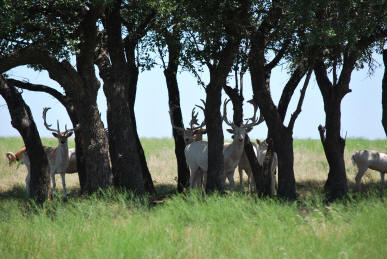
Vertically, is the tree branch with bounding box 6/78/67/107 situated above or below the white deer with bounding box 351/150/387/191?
above

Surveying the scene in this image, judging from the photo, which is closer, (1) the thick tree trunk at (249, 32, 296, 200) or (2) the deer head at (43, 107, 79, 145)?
(1) the thick tree trunk at (249, 32, 296, 200)

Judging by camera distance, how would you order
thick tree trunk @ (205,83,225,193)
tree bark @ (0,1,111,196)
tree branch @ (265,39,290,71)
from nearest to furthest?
tree bark @ (0,1,111,196) → thick tree trunk @ (205,83,225,193) → tree branch @ (265,39,290,71)

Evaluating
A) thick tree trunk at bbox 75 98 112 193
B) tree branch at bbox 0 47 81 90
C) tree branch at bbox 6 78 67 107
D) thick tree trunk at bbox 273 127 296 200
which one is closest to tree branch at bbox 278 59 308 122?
thick tree trunk at bbox 273 127 296 200

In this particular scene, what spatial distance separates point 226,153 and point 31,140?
5443 millimetres

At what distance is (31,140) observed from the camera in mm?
13406

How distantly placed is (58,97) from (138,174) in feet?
14.6

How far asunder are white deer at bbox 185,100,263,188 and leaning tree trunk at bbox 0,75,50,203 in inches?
167

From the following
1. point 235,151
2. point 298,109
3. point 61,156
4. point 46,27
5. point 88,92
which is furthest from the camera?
point 61,156

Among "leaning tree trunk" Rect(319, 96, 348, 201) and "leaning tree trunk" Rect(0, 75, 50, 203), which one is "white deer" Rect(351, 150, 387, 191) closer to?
"leaning tree trunk" Rect(319, 96, 348, 201)

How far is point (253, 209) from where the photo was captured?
9227 millimetres

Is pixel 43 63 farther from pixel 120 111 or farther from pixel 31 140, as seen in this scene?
pixel 31 140

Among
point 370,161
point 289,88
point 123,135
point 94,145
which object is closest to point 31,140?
point 94,145

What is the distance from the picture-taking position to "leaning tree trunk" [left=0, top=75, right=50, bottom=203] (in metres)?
13.3

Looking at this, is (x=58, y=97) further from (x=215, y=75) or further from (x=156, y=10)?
(x=215, y=75)
